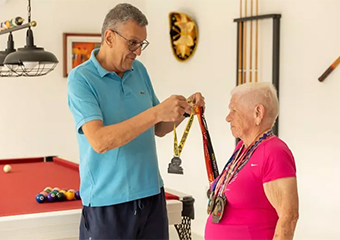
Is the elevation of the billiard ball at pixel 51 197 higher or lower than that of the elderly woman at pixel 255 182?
lower

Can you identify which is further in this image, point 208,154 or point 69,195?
point 69,195

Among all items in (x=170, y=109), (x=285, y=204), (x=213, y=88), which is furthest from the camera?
(x=213, y=88)

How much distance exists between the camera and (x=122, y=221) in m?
2.25

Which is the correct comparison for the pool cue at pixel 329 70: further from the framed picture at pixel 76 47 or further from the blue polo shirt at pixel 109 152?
the framed picture at pixel 76 47

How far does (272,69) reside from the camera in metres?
4.62

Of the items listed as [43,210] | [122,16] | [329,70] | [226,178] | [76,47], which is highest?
[76,47]

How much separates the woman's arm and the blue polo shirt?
0.54m

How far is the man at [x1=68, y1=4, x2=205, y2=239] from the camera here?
2.20 m

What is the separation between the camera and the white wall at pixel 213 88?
420 centimetres

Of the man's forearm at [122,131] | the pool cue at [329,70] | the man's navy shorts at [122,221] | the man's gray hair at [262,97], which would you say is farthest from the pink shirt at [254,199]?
the pool cue at [329,70]

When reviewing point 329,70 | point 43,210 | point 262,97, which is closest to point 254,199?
point 262,97

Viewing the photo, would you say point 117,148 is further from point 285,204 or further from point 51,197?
point 51,197

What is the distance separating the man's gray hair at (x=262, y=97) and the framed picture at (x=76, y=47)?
14.1 ft

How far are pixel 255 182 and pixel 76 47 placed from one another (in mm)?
4565
